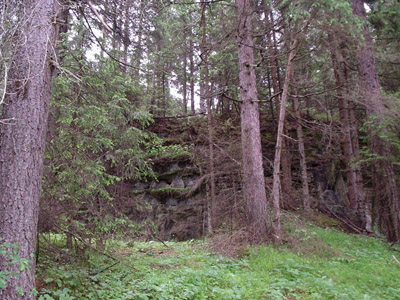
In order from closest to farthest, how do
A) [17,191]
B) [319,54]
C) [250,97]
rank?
[17,191], [250,97], [319,54]

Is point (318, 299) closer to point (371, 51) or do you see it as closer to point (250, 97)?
point (250, 97)

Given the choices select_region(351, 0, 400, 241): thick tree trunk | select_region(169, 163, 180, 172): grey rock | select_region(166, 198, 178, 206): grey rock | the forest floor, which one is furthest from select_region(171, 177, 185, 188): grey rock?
select_region(351, 0, 400, 241): thick tree trunk

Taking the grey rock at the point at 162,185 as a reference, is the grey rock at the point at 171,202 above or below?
below

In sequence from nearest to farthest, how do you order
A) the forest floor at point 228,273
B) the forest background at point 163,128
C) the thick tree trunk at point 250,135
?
the forest background at point 163,128 → the forest floor at point 228,273 → the thick tree trunk at point 250,135

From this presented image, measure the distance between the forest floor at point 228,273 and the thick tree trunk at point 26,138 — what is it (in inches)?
26.2

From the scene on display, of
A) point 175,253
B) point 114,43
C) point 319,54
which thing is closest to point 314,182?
point 319,54

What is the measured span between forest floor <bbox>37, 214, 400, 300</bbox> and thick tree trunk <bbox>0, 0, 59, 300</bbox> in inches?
26.2

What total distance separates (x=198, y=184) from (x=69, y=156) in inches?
293

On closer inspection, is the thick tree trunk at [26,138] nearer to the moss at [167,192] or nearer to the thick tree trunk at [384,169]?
the thick tree trunk at [384,169]

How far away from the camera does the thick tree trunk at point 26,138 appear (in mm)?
3342

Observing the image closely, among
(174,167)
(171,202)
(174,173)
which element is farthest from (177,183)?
(171,202)

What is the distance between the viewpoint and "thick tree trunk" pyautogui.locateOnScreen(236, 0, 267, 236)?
25.1ft

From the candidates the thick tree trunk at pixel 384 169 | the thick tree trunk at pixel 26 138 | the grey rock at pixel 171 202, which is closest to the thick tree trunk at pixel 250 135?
the thick tree trunk at pixel 384 169

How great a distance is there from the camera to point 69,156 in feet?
17.0
